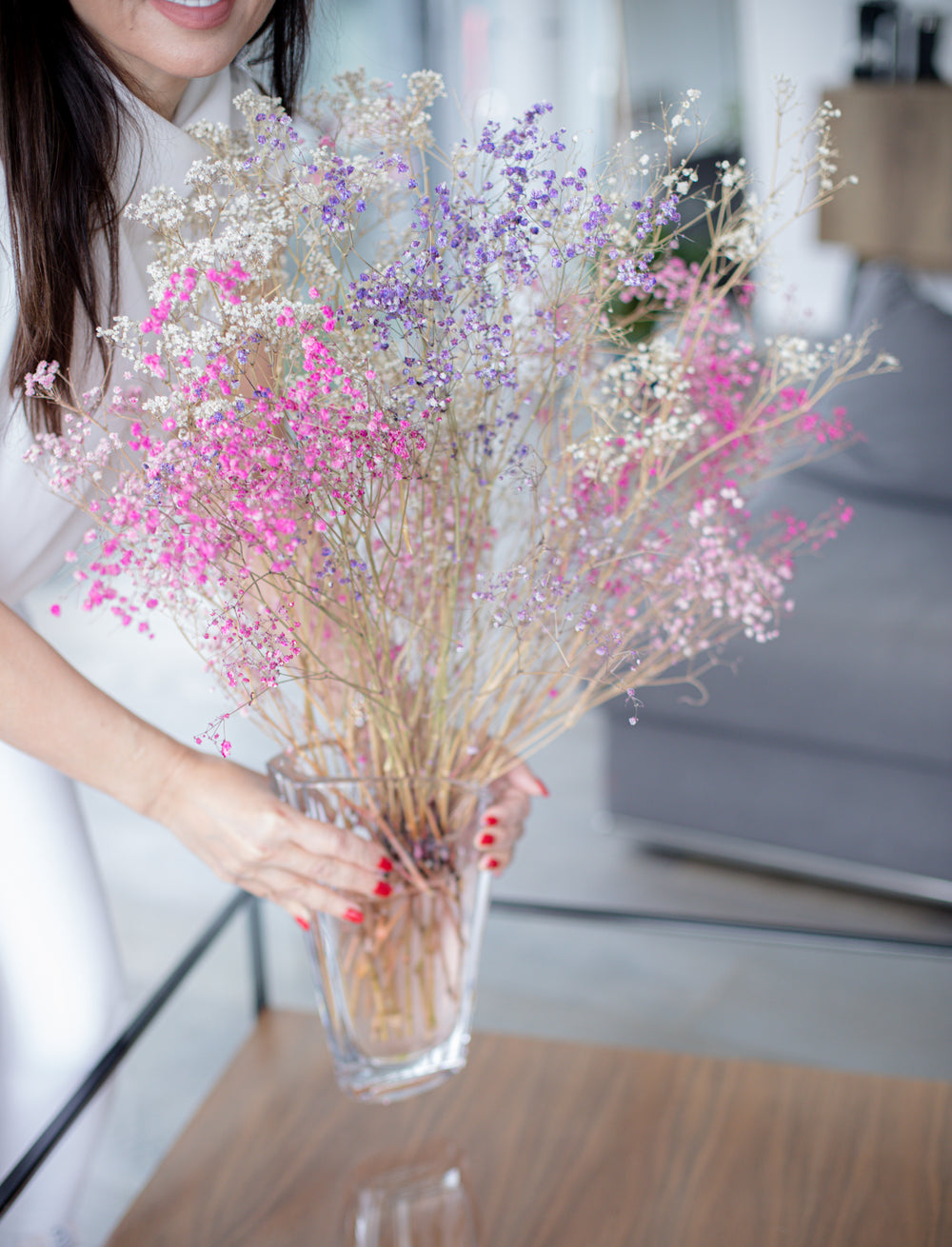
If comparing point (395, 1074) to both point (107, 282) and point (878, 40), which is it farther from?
point (878, 40)

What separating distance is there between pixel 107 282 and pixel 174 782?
1.02 ft

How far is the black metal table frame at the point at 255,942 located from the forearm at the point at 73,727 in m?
0.28

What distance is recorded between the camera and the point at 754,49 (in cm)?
518

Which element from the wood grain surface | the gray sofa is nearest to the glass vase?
the gray sofa

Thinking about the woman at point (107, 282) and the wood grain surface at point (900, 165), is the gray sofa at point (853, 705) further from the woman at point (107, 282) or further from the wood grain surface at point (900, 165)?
the wood grain surface at point (900, 165)

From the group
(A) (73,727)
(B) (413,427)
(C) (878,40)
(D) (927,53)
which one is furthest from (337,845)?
(C) (878,40)

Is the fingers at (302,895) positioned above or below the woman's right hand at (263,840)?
below

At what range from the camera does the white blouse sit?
29.0 inches

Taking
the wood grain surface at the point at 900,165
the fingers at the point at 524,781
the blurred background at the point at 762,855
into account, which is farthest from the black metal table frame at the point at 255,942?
the wood grain surface at the point at 900,165

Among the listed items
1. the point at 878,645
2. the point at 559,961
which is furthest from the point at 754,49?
the point at 559,961

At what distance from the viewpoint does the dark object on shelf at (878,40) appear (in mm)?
4293

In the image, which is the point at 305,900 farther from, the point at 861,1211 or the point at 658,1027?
the point at 658,1027

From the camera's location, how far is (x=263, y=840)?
727 millimetres

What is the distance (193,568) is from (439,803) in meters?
0.25
